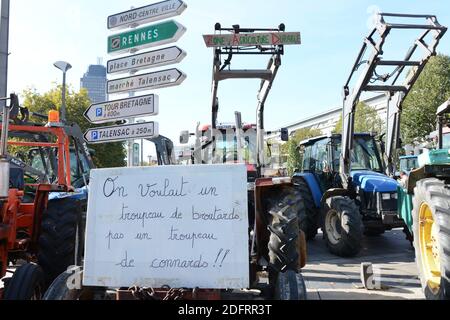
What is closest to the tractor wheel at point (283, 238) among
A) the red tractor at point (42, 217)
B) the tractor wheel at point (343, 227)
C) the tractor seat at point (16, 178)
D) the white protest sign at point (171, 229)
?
the white protest sign at point (171, 229)

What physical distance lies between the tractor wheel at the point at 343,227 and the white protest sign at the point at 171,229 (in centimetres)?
483

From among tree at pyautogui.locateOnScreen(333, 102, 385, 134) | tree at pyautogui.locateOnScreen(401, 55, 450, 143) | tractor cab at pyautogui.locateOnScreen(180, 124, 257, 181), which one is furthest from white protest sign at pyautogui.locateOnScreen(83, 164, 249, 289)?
tree at pyautogui.locateOnScreen(333, 102, 385, 134)

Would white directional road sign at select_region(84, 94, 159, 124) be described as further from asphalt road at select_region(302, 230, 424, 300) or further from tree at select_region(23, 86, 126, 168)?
tree at select_region(23, 86, 126, 168)

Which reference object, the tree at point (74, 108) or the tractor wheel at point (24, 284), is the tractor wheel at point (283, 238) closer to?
the tractor wheel at point (24, 284)

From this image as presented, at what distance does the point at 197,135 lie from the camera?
27.6 ft

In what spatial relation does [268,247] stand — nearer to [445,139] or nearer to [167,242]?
[167,242]

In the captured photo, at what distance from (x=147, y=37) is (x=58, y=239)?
102 inches

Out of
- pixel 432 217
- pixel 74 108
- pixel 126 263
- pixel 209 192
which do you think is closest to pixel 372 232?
pixel 432 217

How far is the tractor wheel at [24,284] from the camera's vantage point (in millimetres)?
3500

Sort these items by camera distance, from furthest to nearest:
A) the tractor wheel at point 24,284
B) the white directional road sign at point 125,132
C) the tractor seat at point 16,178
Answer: the tractor seat at point 16,178
the white directional road sign at point 125,132
the tractor wheel at point 24,284

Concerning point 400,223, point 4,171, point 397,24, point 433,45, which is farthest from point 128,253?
point 433,45

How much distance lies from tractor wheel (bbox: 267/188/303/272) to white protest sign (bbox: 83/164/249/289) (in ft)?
3.01

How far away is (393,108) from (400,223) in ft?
8.24

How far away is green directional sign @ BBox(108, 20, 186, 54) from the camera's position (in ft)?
16.3
